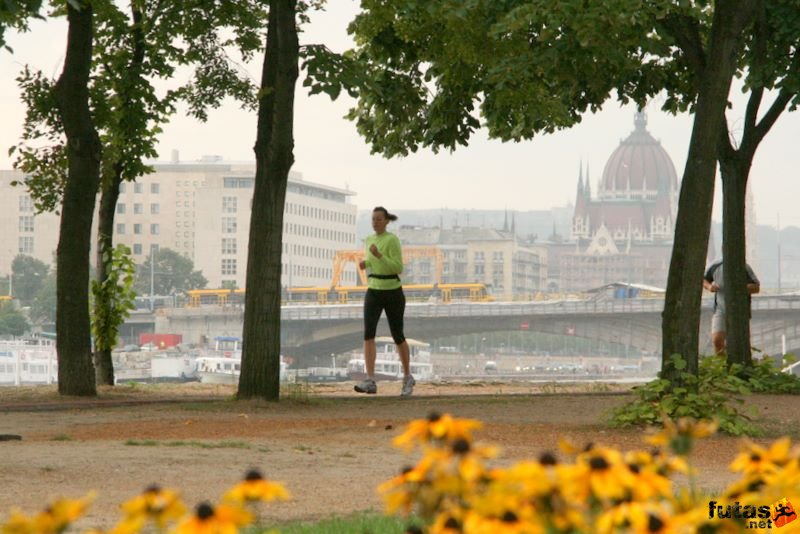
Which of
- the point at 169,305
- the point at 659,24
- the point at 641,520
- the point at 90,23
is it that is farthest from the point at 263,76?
the point at 169,305

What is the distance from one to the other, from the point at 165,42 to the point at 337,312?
391ft

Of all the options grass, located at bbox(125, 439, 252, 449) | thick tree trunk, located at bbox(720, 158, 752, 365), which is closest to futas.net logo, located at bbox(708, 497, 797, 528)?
grass, located at bbox(125, 439, 252, 449)

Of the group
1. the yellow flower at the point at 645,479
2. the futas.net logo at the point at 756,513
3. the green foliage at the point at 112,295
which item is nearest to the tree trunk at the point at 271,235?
the green foliage at the point at 112,295

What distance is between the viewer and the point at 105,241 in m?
20.7

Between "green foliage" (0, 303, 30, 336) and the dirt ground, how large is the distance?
14813cm

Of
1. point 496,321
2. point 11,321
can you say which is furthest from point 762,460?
point 11,321

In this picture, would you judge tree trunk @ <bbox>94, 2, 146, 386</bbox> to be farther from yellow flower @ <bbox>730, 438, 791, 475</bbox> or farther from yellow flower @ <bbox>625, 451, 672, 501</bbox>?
yellow flower @ <bbox>625, 451, 672, 501</bbox>

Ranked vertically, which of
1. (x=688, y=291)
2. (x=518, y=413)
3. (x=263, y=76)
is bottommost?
A: (x=518, y=413)

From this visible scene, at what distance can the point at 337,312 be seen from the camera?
457ft

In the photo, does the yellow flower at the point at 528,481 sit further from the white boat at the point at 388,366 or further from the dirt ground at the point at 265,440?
the white boat at the point at 388,366

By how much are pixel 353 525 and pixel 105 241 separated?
49.0ft

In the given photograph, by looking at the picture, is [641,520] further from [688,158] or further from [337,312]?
[337,312]

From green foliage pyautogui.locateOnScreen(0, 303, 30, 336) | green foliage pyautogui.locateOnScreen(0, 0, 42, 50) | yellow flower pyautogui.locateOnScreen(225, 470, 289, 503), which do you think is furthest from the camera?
green foliage pyautogui.locateOnScreen(0, 303, 30, 336)

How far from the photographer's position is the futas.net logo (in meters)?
3.70
